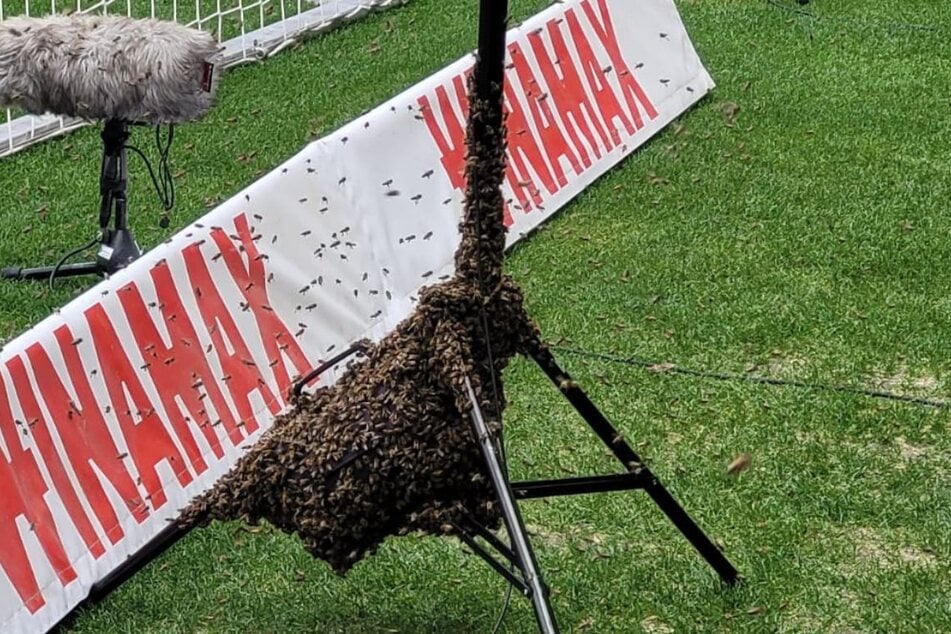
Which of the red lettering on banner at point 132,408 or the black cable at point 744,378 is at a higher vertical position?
the red lettering on banner at point 132,408

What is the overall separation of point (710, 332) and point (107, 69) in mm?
2892

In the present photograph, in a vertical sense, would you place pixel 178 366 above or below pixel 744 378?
above

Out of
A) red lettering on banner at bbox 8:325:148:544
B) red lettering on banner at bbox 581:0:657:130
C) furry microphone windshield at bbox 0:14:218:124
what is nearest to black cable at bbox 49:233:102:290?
furry microphone windshield at bbox 0:14:218:124

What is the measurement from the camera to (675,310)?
6770mm

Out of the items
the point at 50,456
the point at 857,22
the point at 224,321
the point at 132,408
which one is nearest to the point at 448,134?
the point at 224,321

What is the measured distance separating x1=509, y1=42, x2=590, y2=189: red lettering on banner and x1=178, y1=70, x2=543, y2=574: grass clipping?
172 inches

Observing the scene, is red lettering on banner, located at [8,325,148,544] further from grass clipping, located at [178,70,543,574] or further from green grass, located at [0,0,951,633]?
grass clipping, located at [178,70,543,574]

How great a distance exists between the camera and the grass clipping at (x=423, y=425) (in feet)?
12.3

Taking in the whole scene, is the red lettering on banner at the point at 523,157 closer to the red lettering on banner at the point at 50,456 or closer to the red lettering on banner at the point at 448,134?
the red lettering on banner at the point at 448,134

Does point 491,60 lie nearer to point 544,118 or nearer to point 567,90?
point 544,118

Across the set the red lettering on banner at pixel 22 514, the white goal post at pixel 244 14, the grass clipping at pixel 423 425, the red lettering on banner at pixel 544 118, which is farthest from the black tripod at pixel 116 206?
the white goal post at pixel 244 14

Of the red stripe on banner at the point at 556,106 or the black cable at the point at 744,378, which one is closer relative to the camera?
the black cable at the point at 744,378

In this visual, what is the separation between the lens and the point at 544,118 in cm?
823

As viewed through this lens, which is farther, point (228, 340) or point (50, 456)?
point (228, 340)
